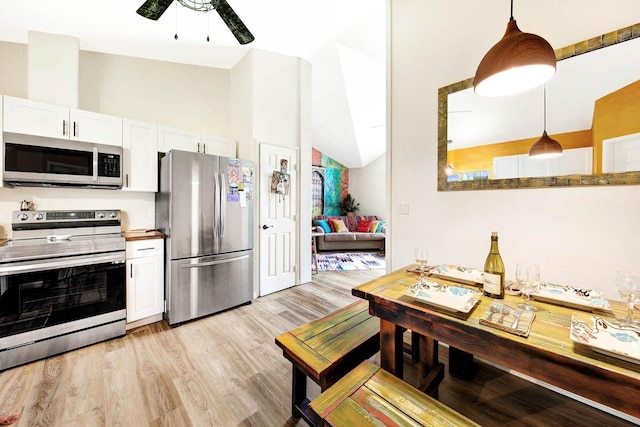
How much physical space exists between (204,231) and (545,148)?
10.0ft

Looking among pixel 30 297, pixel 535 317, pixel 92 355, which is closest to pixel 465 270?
pixel 535 317

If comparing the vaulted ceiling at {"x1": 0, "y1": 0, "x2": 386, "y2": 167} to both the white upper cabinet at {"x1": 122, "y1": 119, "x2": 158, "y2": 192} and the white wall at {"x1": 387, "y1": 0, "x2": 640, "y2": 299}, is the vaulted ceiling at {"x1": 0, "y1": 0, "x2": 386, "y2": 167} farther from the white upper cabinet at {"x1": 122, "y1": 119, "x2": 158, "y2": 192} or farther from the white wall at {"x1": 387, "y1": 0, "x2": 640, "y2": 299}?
the white upper cabinet at {"x1": 122, "y1": 119, "x2": 158, "y2": 192}

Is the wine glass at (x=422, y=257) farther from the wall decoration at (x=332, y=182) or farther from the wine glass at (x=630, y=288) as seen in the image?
the wall decoration at (x=332, y=182)

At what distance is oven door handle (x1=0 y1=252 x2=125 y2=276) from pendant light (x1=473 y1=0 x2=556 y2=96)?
121 inches

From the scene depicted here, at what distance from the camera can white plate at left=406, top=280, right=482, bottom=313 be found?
104 centimetres

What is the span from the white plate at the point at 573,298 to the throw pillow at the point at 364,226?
5.65 metres

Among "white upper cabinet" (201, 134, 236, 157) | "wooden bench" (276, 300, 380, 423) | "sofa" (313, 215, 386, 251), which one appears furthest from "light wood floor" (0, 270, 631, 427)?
"sofa" (313, 215, 386, 251)

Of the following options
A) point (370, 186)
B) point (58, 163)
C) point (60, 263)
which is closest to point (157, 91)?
point (58, 163)

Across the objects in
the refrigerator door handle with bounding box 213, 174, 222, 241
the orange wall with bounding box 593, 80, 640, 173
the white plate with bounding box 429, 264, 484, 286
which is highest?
the orange wall with bounding box 593, 80, 640, 173

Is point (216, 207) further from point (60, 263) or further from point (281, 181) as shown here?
point (60, 263)

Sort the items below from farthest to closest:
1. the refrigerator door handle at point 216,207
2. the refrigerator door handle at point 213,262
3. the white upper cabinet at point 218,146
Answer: the white upper cabinet at point 218,146
the refrigerator door handle at point 216,207
the refrigerator door handle at point 213,262

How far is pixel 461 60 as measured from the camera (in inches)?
78.2

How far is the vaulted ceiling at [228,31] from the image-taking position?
2285 millimetres

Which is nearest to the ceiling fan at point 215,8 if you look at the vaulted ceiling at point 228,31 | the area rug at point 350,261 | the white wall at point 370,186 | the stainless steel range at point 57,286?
the vaulted ceiling at point 228,31
